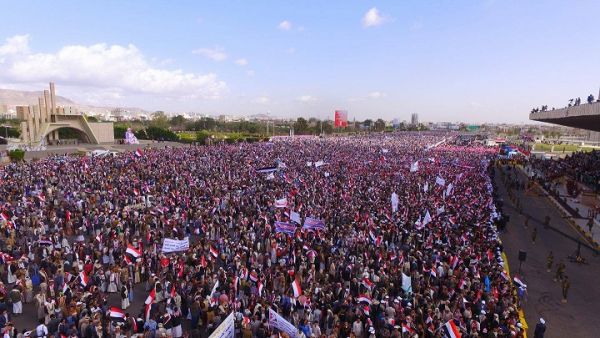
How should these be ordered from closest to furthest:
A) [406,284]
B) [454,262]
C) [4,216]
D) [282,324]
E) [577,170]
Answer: [282,324] → [406,284] → [454,262] → [4,216] → [577,170]

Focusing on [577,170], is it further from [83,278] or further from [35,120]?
[35,120]

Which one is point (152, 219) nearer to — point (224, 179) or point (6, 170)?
point (224, 179)

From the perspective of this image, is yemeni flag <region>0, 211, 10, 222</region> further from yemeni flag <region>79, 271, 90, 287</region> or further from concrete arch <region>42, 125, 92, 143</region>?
concrete arch <region>42, 125, 92, 143</region>

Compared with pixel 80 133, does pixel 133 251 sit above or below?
below

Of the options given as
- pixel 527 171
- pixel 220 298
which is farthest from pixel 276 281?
pixel 527 171

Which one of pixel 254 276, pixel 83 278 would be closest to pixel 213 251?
pixel 254 276

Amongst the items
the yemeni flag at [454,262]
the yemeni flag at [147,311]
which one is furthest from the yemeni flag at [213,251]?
the yemeni flag at [454,262]
